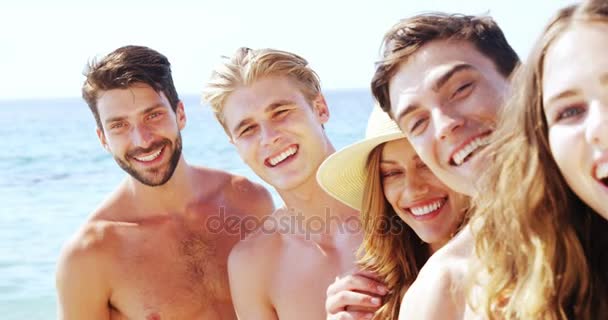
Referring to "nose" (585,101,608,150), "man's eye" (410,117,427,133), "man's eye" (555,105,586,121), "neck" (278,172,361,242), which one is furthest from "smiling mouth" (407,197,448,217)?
"nose" (585,101,608,150)

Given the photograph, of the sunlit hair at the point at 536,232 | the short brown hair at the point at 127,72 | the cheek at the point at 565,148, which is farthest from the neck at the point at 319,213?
the cheek at the point at 565,148

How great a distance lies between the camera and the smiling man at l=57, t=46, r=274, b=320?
4.79 meters

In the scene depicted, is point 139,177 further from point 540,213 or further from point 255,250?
point 540,213

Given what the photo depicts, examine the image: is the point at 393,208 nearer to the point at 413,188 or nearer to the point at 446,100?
the point at 413,188

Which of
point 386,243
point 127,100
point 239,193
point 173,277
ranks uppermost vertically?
point 127,100

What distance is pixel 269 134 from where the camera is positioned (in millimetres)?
3973

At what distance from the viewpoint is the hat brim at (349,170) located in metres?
3.33

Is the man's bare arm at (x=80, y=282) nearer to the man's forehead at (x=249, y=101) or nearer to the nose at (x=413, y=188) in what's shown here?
the man's forehead at (x=249, y=101)

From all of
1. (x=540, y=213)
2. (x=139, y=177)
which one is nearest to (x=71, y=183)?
(x=139, y=177)

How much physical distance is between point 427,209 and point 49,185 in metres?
16.4

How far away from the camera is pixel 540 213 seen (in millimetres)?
2336

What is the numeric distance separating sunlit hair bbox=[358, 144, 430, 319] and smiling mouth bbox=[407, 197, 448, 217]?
0.15 meters

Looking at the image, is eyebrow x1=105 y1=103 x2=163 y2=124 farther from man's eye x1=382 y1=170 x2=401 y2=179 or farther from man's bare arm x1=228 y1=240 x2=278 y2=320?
man's eye x1=382 y1=170 x2=401 y2=179

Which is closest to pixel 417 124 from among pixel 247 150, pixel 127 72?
pixel 247 150
